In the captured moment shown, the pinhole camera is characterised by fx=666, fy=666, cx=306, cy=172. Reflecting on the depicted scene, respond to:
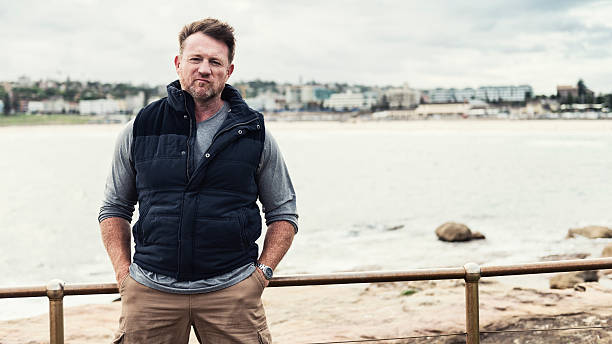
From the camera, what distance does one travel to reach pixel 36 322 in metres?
8.22

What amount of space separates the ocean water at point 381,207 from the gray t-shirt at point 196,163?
8.10m

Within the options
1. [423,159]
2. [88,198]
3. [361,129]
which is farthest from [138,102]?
[88,198]

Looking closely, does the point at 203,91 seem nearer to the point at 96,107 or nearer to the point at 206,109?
the point at 206,109

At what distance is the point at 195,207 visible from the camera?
226 cm

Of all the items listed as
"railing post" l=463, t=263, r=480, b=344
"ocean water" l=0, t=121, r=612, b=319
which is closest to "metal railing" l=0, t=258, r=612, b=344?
"railing post" l=463, t=263, r=480, b=344

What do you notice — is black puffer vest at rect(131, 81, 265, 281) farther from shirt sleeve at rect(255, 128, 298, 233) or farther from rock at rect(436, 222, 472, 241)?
rock at rect(436, 222, 472, 241)

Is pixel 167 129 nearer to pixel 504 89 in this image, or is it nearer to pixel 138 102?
pixel 138 102

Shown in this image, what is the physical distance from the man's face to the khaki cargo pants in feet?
2.21

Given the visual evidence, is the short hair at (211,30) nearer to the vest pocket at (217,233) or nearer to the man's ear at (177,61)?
the man's ear at (177,61)

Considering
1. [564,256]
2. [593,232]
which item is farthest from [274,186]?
[593,232]

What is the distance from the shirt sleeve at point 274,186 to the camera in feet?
7.97

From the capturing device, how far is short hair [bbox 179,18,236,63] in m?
2.36

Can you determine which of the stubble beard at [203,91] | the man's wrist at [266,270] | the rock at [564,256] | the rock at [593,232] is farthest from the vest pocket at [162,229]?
the rock at [593,232]

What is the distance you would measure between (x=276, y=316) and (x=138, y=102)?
367 ft
